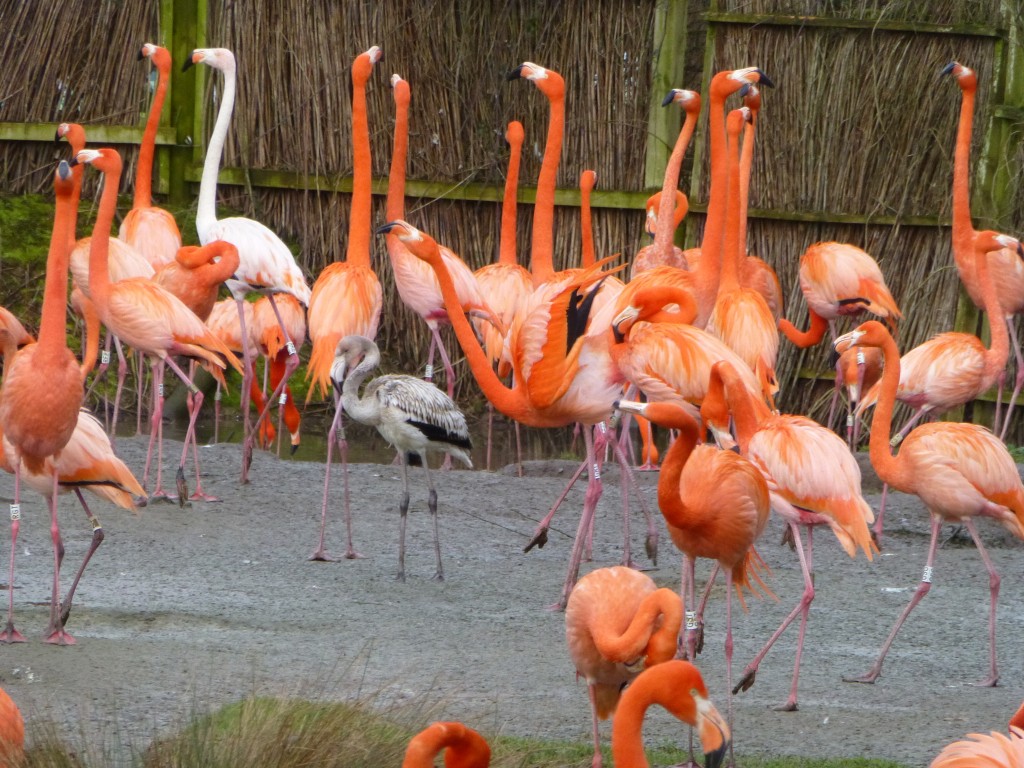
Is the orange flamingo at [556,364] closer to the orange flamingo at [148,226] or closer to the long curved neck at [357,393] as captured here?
the long curved neck at [357,393]

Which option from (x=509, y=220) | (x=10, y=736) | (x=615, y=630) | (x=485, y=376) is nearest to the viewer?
(x=10, y=736)

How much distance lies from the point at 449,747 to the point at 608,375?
3.07m

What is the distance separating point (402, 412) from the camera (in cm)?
622

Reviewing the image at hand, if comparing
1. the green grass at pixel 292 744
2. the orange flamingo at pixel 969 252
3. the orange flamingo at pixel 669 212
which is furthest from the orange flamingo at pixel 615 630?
the orange flamingo at pixel 969 252

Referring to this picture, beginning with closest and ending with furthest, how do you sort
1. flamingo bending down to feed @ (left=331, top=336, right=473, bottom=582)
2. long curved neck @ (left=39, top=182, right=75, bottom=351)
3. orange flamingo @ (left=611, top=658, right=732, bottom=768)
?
orange flamingo @ (left=611, top=658, right=732, bottom=768)
long curved neck @ (left=39, top=182, right=75, bottom=351)
flamingo bending down to feed @ (left=331, top=336, right=473, bottom=582)

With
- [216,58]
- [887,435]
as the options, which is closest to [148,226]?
[216,58]

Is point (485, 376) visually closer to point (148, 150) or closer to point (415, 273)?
point (415, 273)

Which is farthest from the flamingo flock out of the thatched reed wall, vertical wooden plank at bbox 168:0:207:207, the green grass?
vertical wooden plank at bbox 168:0:207:207

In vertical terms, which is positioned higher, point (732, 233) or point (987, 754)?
point (732, 233)

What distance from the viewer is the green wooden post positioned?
412 inches

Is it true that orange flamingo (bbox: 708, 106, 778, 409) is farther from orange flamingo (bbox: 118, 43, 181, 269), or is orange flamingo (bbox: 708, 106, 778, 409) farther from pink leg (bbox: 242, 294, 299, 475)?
orange flamingo (bbox: 118, 43, 181, 269)

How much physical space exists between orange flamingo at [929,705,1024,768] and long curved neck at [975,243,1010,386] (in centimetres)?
475

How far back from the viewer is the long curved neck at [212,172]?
821 centimetres

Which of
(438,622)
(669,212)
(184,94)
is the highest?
(184,94)
